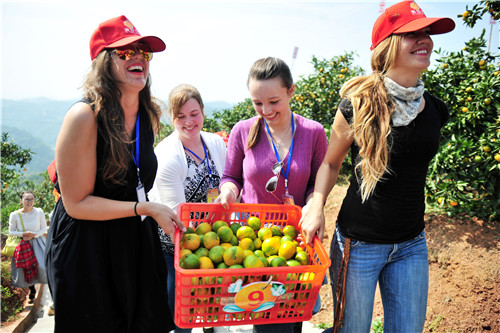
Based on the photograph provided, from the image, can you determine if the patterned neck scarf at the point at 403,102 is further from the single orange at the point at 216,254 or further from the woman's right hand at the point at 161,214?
the woman's right hand at the point at 161,214

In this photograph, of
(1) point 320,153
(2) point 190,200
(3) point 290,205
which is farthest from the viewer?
(2) point 190,200

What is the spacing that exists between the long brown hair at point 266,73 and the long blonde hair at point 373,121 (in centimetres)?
53

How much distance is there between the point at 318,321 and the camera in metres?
3.93

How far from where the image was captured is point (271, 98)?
2.22 metres

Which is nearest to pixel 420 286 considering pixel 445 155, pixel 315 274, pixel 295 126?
pixel 315 274

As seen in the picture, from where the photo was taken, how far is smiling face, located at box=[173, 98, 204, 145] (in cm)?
275

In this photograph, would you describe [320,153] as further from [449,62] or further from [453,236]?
[449,62]

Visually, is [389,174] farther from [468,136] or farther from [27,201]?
[27,201]

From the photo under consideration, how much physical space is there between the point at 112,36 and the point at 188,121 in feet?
3.24

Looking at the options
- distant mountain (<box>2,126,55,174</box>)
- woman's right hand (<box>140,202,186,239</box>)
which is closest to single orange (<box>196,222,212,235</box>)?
woman's right hand (<box>140,202,186,239</box>)

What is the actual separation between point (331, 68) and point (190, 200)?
6.16 meters

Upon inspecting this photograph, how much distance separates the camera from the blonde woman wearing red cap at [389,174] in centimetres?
180

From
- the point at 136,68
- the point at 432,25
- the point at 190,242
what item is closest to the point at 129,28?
the point at 136,68

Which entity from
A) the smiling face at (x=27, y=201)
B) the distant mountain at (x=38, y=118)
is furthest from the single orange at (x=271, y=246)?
the distant mountain at (x=38, y=118)
